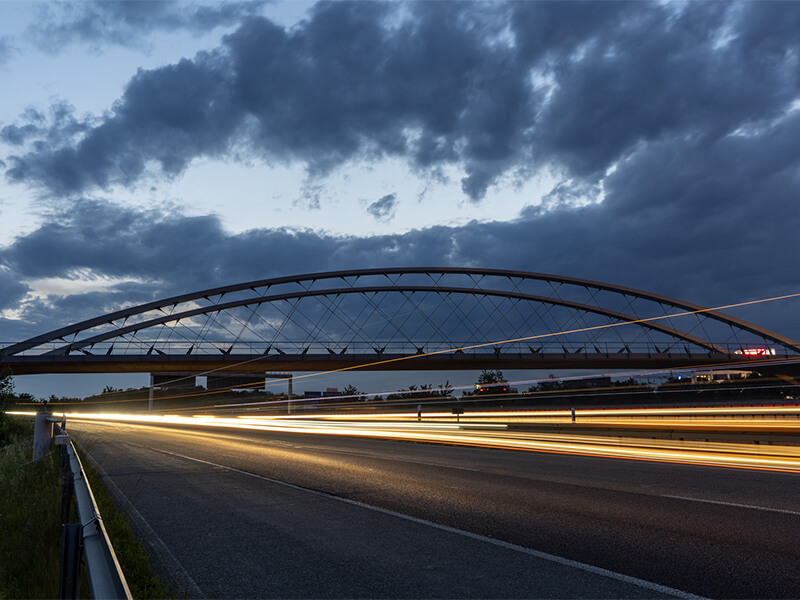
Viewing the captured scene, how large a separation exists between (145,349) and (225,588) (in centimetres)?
6896

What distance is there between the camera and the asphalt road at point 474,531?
5.72 m

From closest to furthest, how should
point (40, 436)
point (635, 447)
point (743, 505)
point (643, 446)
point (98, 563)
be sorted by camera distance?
point (98, 563) → point (743, 505) → point (40, 436) → point (635, 447) → point (643, 446)

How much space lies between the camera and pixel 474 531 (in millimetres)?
7801

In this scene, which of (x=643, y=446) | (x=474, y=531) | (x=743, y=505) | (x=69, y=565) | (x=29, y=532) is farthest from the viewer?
(x=643, y=446)

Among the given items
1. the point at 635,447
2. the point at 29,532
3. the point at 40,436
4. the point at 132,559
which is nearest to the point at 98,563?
the point at 132,559

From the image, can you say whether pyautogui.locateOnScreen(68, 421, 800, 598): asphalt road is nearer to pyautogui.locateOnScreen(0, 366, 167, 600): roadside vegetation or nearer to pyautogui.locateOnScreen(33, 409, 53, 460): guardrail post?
pyautogui.locateOnScreen(0, 366, 167, 600): roadside vegetation

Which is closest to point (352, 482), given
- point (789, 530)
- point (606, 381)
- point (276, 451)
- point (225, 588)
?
point (225, 588)

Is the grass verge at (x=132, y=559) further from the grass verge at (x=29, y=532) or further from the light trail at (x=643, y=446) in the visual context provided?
the light trail at (x=643, y=446)

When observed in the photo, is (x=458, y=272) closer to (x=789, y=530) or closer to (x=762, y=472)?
(x=762, y=472)

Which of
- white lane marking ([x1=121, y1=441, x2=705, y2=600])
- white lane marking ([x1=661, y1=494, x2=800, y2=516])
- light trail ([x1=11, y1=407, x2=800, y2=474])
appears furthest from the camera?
light trail ([x1=11, y1=407, x2=800, y2=474])

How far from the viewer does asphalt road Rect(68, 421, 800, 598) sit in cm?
572

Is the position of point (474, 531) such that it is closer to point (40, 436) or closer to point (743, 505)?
point (743, 505)

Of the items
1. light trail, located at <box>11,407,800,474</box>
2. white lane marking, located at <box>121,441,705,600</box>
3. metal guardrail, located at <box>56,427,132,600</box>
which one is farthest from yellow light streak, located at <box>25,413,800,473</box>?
metal guardrail, located at <box>56,427,132,600</box>

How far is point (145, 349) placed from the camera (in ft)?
225
